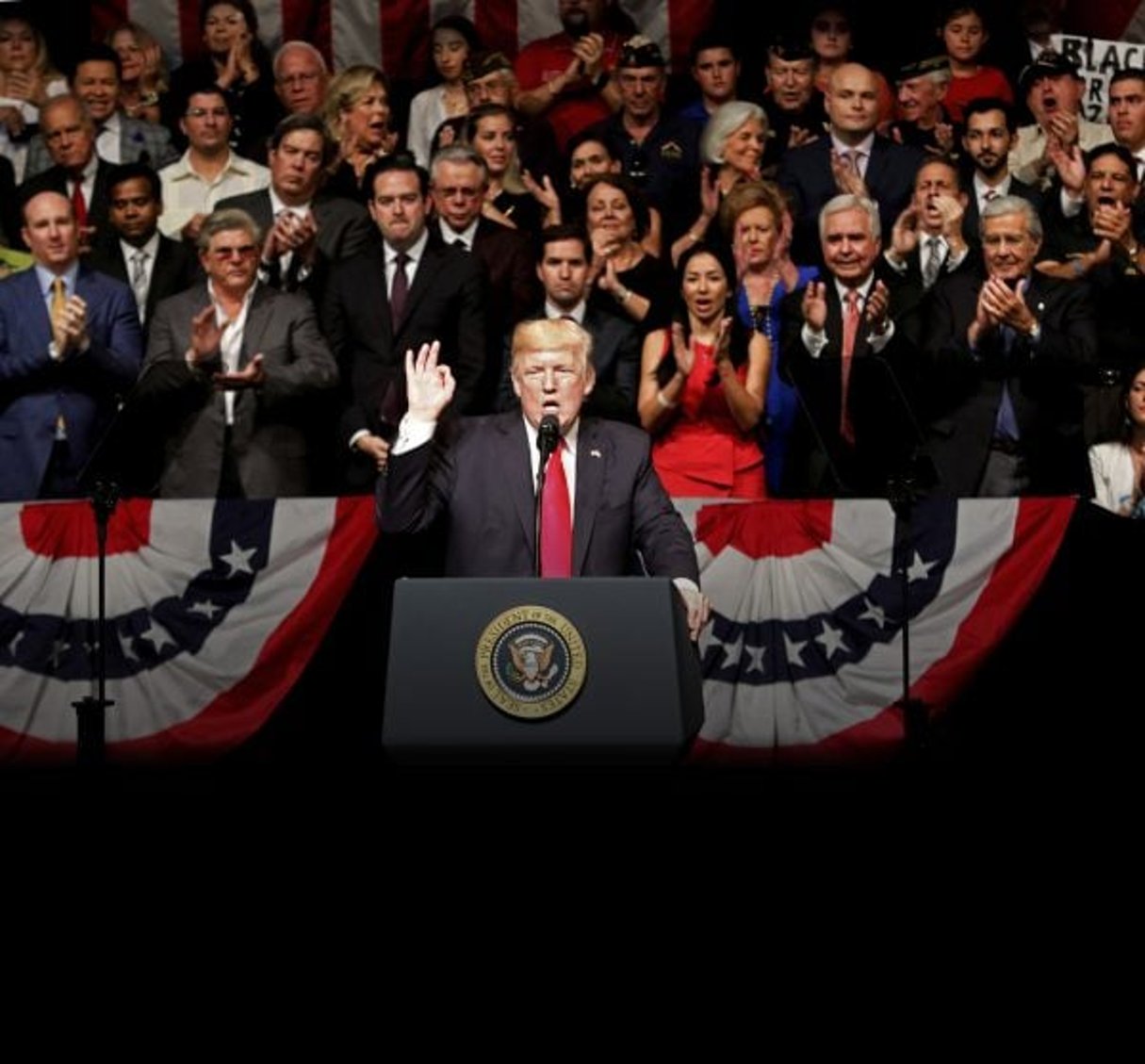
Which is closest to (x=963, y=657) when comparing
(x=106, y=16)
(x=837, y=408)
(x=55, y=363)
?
(x=837, y=408)

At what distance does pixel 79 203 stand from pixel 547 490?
341 cm

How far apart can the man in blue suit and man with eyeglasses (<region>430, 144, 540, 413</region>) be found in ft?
3.31

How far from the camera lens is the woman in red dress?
21.2 feet

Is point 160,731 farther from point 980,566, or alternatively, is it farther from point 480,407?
point 980,566

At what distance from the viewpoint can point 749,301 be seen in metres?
6.73

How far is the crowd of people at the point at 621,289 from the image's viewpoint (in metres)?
6.50

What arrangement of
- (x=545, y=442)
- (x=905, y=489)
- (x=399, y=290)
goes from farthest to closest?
1. (x=399, y=290)
2. (x=905, y=489)
3. (x=545, y=442)

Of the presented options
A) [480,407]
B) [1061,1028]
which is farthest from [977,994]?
[480,407]

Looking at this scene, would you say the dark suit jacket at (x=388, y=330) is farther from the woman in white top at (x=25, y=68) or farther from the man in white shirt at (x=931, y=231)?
the woman in white top at (x=25, y=68)

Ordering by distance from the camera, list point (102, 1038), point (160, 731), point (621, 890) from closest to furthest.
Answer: point (102, 1038) < point (621, 890) < point (160, 731)

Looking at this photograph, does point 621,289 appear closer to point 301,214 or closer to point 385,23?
point 301,214

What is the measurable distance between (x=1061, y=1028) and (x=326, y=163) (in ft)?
16.5

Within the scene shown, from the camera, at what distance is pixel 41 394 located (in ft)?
Result: 21.9

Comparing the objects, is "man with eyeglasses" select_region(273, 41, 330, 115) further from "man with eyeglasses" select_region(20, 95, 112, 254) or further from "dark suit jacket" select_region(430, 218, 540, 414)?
"dark suit jacket" select_region(430, 218, 540, 414)
